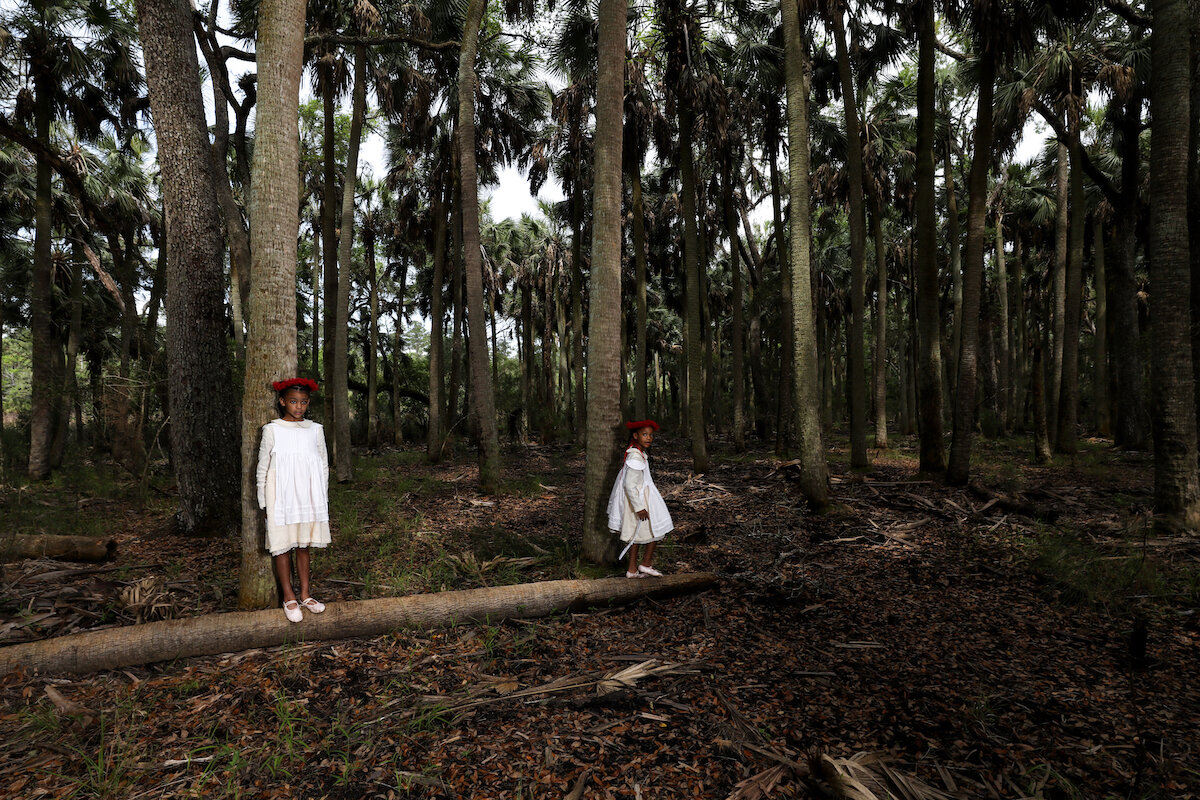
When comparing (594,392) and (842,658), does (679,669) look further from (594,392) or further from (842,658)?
(594,392)

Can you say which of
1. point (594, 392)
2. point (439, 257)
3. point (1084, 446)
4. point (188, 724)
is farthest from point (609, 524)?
point (1084, 446)

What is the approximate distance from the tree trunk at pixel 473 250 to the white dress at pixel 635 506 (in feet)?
18.0

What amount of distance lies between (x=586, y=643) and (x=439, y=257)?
14.2m

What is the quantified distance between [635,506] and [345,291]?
10.1 metres

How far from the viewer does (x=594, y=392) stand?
560 cm

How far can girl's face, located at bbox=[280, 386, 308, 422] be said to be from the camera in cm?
409

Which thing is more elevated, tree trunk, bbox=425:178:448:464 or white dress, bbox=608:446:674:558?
tree trunk, bbox=425:178:448:464

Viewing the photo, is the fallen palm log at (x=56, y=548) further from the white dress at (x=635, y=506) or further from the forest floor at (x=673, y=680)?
the white dress at (x=635, y=506)

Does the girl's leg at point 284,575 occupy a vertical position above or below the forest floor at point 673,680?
above

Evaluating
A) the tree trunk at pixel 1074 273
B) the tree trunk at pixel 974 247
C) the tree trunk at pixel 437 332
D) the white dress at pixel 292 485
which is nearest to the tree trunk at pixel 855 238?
the tree trunk at pixel 974 247

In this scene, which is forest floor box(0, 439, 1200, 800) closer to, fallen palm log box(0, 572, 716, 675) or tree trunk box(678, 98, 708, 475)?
fallen palm log box(0, 572, 716, 675)

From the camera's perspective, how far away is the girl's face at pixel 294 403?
4094 millimetres

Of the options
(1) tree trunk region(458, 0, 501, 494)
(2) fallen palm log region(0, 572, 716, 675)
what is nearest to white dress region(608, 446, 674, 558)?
(2) fallen palm log region(0, 572, 716, 675)

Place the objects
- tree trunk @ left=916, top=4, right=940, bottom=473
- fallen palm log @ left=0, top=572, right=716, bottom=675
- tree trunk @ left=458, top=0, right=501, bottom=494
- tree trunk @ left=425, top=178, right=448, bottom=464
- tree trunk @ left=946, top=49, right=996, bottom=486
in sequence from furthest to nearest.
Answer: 1. tree trunk @ left=425, top=178, right=448, bottom=464
2. tree trunk @ left=458, top=0, right=501, bottom=494
3. tree trunk @ left=916, top=4, right=940, bottom=473
4. tree trunk @ left=946, top=49, right=996, bottom=486
5. fallen palm log @ left=0, top=572, right=716, bottom=675
